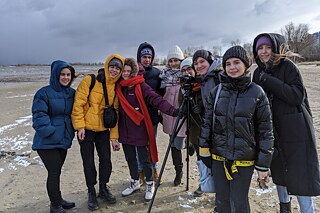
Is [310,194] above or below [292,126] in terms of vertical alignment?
below

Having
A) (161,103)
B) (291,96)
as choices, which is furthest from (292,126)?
(161,103)

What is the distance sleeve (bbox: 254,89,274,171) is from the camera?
253 centimetres

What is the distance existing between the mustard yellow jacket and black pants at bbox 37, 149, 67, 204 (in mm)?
432

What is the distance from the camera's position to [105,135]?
4055mm

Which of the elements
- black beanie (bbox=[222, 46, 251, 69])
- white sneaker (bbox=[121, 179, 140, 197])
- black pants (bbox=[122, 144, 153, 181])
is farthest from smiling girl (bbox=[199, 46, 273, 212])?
white sneaker (bbox=[121, 179, 140, 197])

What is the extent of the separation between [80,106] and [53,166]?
34.7 inches

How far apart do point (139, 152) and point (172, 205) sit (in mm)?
921

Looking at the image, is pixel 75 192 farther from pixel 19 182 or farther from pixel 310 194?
pixel 310 194

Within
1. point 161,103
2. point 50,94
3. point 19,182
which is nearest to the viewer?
point 50,94

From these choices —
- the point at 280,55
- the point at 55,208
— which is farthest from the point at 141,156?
the point at 280,55

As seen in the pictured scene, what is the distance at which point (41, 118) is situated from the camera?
11.4 ft

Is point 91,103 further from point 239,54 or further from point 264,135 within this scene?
point 264,135

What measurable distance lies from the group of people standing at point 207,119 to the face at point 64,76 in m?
0.01

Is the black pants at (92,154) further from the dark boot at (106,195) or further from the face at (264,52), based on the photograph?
the face at (264,52)
